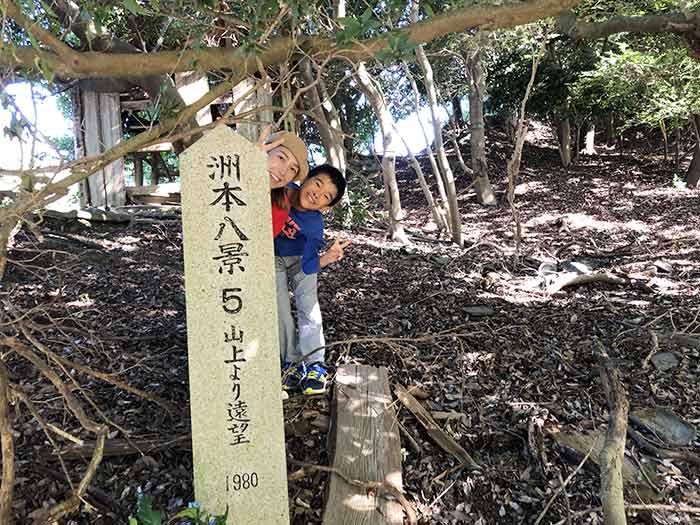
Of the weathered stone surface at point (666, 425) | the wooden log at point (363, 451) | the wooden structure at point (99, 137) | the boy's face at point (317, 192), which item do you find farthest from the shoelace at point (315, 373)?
the wooden structure at point (99, 137)

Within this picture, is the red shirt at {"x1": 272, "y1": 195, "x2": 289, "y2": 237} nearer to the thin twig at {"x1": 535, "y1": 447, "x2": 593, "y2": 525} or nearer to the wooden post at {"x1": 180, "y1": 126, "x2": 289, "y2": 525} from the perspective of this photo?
the wooden post at {"x1": 180, "y1": 126, "x2": 289, "y2": 525}

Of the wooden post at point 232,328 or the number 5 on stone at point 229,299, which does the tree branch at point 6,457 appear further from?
the number 5 on stone at point 229,299

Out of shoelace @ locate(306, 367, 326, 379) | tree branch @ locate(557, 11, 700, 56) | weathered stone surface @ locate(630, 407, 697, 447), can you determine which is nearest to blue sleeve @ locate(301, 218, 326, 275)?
shoelace @ locate(306, 367, 326, 379)

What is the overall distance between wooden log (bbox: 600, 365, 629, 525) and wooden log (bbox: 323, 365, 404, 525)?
Result: 83cm

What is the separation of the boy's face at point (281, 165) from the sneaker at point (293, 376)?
1061 mm

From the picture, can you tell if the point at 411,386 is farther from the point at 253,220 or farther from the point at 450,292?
the point at 450,292

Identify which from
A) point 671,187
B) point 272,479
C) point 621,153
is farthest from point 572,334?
point 621,153

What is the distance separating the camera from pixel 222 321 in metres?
2.05

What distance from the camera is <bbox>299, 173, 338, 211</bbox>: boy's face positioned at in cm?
290

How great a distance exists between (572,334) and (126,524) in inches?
129

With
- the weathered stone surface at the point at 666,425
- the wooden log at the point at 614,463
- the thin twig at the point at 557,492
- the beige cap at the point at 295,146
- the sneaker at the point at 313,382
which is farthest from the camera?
the sneaker at the point at 313,382

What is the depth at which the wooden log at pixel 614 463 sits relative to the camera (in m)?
2.24

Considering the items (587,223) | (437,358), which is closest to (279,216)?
(437,358)

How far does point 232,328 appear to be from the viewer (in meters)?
2.06
